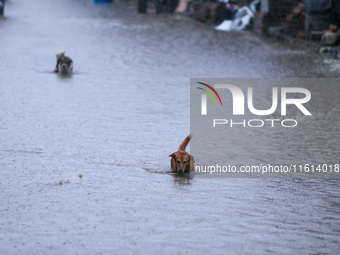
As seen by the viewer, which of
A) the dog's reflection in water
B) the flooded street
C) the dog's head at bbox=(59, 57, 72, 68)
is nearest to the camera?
the flooded street

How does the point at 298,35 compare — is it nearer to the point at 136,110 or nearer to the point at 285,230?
the point at 136,110

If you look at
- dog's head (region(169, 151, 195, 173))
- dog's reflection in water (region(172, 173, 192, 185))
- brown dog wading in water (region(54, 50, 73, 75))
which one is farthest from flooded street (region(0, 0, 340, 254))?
brown dog wading in water (region(54, 50, 73, 75))

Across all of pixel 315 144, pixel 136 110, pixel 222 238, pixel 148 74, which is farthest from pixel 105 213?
pixel 148 74

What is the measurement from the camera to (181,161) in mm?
7352

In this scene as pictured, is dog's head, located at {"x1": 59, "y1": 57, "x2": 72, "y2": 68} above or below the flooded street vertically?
above

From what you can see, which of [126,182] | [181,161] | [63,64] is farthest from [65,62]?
[126,182]

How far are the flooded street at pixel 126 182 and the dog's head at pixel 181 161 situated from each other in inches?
5.4

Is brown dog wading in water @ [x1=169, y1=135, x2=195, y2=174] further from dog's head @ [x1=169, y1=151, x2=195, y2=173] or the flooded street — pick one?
the flooded street

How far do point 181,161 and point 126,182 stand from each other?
0.85 meters

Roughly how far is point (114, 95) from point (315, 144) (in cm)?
586

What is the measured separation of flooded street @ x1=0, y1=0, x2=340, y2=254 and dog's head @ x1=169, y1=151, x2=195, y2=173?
0.14 meters

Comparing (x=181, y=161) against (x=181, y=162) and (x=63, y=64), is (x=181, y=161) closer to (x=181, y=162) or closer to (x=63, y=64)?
(x=181, y=162)

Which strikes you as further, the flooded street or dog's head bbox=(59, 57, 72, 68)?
dog's head bbox=(59, 57, 72, 68)

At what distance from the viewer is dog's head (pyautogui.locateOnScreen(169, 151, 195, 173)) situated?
734cm
